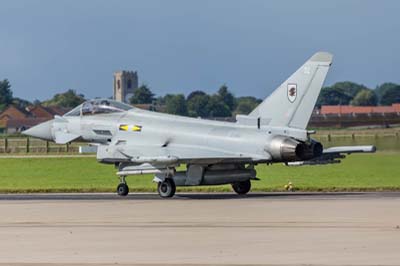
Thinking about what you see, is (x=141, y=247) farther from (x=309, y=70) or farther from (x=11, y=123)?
(x=11, y=123)

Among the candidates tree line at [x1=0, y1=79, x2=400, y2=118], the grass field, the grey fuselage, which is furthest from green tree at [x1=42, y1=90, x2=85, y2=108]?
the grey fuselage

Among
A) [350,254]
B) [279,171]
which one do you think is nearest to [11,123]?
[279,171]

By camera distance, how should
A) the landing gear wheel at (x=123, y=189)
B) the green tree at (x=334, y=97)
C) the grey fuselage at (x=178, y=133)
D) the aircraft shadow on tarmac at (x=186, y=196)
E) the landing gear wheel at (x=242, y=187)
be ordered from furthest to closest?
the green tree at (x=334, y=97), the landing gear wheel at (x=123, y=189), the landing gear wheel at (x=242, y=187), the aircraft shadow on tarmac at (x=186, y=196), the grey fuselage at (x=178, y=133)

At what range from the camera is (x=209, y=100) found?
419 feet

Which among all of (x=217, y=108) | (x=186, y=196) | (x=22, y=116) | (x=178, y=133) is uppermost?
(x=217, y=108)

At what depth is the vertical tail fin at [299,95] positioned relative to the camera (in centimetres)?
2931

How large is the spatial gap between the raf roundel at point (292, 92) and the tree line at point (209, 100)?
71877 millimetres

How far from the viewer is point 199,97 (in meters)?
127

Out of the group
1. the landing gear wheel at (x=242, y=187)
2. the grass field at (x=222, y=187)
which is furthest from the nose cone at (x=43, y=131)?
the landing gear wheel at (x=242, y=187)

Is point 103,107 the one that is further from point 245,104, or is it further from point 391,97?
point 391,97

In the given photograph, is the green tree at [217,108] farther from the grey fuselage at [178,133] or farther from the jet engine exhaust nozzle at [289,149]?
the jet engine exhaust nozzle at [289,149]

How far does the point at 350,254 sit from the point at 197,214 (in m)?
8.06

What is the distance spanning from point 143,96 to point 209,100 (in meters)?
9.55

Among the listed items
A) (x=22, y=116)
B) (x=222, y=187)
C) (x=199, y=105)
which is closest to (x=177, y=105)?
(x=199, y=105)
